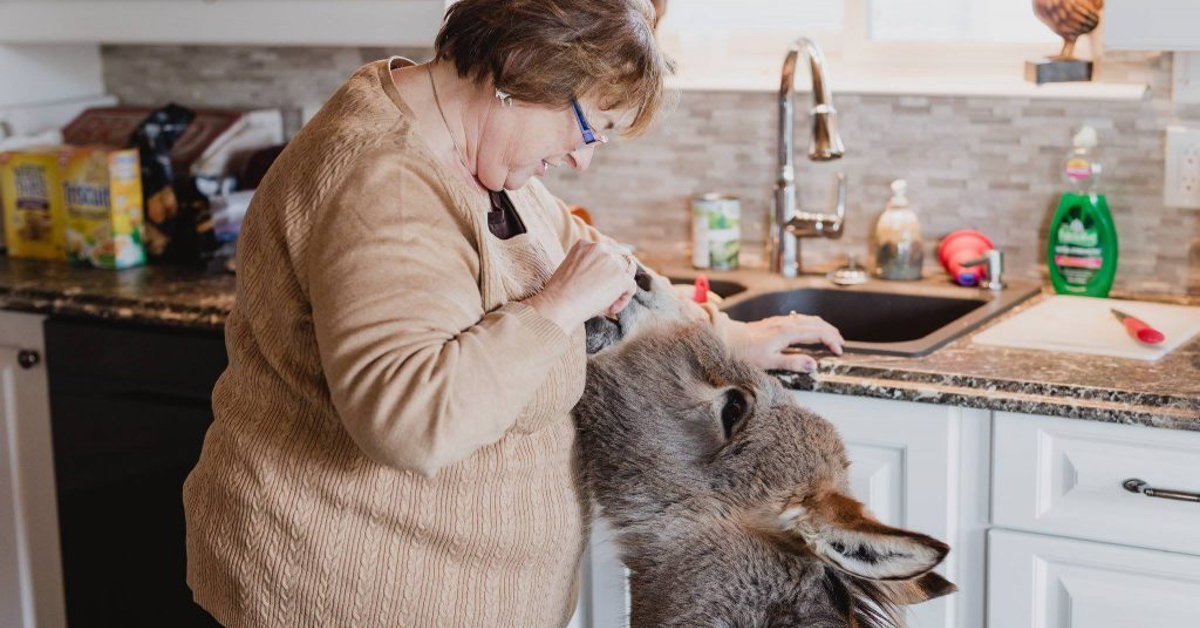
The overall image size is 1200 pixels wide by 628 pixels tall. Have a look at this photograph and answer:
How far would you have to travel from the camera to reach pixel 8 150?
313 centimetres

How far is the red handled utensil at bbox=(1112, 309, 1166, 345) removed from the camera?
2.18 meters

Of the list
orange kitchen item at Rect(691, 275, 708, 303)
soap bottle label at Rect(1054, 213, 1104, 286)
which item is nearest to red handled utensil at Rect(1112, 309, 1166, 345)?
soap bottle label at Rect(1054, 213, 1104, 286)

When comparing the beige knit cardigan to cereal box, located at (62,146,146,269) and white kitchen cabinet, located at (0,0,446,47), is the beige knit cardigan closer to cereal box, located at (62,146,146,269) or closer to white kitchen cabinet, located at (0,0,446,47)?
white kitchen cabinet, located at (0,0,446,47)

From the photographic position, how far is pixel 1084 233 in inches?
99.0

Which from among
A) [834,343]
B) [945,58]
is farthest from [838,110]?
[834,343]

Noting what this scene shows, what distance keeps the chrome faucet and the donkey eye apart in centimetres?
89

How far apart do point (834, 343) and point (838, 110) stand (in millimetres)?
729

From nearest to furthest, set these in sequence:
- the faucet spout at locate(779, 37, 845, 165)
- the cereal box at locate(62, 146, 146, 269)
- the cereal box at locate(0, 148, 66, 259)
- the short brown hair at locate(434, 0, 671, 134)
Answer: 1. the short brown hair at locate(434, 0, 671, 134)
2. the faucet spout at locate(779, 37, 845, 165)
3. the cereal box at locate(62, 146, 146, 269)
4. the cereal box at locate(0, 148, 66, 259)

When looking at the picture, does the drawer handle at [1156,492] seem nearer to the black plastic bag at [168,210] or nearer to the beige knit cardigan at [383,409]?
the beige knit cardigan at [383,409]

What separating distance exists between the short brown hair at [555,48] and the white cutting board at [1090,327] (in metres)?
0.97

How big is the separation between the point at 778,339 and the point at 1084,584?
21.6 inches

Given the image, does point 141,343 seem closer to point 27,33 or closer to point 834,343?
point 27,33

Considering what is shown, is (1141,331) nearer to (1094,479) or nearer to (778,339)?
(1094,479)

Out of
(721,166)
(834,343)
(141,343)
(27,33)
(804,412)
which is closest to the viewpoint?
(804,412)
